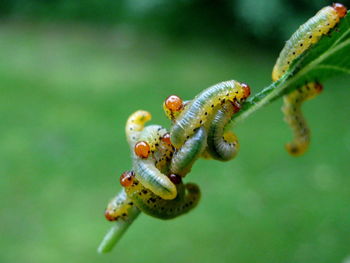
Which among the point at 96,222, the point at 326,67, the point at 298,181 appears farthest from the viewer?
the point at 298,181

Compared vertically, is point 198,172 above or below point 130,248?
above

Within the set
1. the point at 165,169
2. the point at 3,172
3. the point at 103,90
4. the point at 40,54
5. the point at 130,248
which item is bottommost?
the point at 165,169

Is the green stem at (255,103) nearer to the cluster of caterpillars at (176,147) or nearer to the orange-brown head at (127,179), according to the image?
the cluster of caterpillars at (176,147)

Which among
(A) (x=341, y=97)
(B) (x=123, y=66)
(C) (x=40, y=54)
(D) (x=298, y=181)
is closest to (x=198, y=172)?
(D) (x=298, y=181)

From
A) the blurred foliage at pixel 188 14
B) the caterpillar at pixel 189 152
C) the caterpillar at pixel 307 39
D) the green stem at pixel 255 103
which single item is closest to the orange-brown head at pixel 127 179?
the caterpillar at pixel 189 152

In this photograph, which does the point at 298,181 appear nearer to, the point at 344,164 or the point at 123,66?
the point at 344,164

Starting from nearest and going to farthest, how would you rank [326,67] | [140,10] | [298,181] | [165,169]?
[165,169]
[326,67]
[298,181]
[140,10]

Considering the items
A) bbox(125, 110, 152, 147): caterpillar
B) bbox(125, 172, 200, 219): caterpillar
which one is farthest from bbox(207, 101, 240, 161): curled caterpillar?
bbox(125, 110, 152, 147): caterpillar

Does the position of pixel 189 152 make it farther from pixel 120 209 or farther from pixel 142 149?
pixel 120 209
